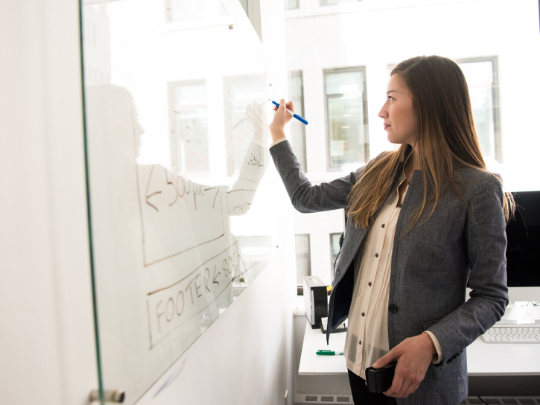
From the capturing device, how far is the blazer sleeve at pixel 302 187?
4.26 ft

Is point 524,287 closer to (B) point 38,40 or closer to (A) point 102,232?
(A) point 102,232

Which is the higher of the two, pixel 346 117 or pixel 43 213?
pixel 346 117

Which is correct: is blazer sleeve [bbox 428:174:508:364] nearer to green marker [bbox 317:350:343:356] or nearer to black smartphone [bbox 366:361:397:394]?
black smartphone [bbox 366:361:397:394]

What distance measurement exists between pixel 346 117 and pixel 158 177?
6.42 feet

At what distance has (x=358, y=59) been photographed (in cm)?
230

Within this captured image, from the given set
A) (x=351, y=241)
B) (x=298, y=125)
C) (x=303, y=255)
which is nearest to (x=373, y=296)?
(x=351, y=241)

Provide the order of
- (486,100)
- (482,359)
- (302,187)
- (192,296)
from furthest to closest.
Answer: (486,100) → (482,359) → (302,187) → (192,296)

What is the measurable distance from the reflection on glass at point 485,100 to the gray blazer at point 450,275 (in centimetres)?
152

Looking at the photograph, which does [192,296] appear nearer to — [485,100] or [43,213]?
[43,213]

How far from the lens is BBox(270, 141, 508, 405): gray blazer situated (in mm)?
942

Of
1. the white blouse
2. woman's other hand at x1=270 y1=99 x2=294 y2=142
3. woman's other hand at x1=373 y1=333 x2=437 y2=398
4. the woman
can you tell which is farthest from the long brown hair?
woman's other hand at x1=270 y1=99 x2=294 y2=142

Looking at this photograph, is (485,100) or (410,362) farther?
(485,100)

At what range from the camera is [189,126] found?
0.69 metres

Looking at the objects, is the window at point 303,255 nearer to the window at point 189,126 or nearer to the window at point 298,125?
the window at point 298,125
